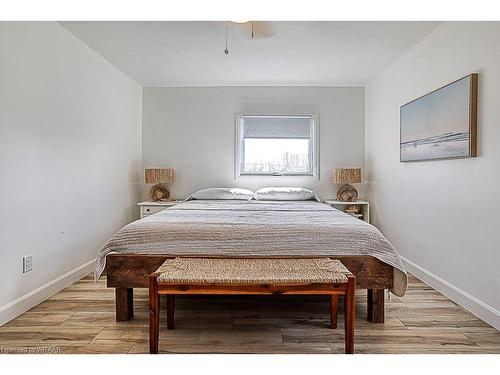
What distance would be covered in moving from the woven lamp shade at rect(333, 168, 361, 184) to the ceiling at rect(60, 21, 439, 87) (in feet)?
3.62

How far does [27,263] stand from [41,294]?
31 centimetres

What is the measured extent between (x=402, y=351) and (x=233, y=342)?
90 centimetres

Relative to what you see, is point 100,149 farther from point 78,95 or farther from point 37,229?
point 37,229

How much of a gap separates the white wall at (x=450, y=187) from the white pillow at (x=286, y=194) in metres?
0.86

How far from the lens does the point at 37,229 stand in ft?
9.68

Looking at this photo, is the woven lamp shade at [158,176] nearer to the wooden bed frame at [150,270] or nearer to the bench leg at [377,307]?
the wooden bed frame at [150,270]

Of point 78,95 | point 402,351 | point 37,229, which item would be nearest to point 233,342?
point 402,351

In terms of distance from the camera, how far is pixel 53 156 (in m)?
3.16

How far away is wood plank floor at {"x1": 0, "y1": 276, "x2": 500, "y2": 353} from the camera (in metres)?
2.18

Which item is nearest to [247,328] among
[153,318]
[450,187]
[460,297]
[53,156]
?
[153,318]

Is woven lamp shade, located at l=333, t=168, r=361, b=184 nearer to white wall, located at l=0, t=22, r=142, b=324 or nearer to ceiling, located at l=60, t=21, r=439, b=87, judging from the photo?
ceiling, located at l=60, t=21, r=439, b=87

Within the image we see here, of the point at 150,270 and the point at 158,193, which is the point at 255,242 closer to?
the point at 150,270

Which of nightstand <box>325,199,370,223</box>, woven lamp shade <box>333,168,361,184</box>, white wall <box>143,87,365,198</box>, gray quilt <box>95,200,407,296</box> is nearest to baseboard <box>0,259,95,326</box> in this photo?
gray quilt <box>95,200,407,296</box>

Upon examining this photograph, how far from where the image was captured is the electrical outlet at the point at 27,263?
2.78 meters
